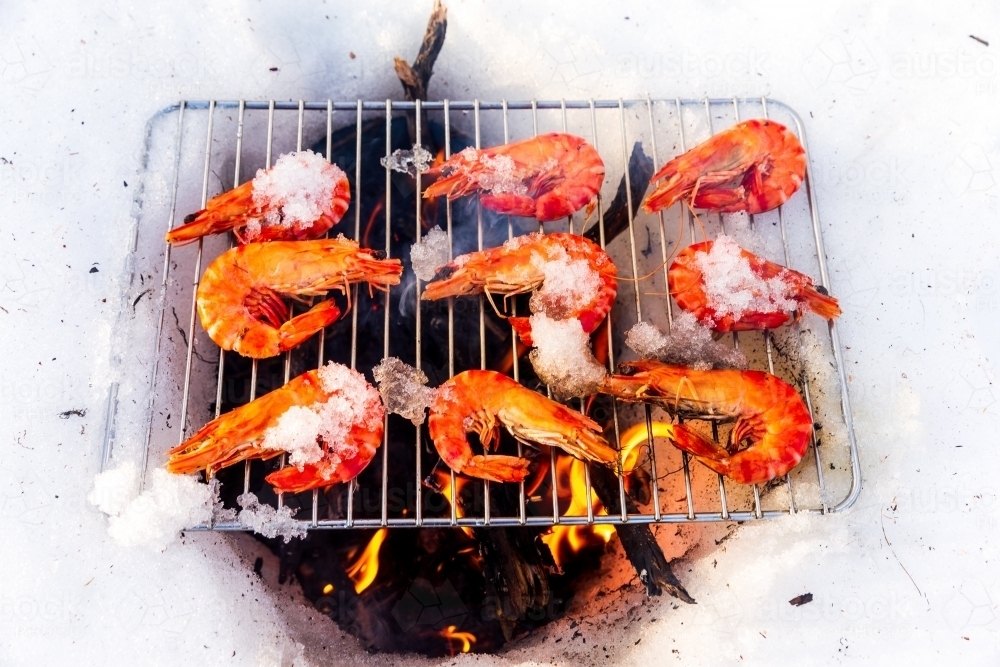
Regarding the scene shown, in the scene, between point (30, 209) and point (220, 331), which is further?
point (30, 209)

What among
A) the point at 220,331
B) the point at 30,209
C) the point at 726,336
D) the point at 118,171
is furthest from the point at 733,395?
the point at 30,209

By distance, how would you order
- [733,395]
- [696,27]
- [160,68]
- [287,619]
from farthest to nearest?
[696,27]
[160,68]
[287,619]
[733,395]

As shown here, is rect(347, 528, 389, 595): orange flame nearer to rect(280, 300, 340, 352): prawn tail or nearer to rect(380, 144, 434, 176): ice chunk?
rect(280, 300, 340, 352): prawn tail

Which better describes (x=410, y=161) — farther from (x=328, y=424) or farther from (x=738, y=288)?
(x=738, y=288)

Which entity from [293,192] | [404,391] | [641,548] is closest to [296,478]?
[404,391]

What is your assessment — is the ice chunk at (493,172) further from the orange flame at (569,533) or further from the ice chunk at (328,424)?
the orange flame at (569,533)

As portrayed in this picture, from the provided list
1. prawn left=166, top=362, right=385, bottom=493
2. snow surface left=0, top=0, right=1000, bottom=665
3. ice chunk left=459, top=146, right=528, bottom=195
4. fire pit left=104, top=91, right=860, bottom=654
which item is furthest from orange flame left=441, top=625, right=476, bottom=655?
ice chunk left=459, top=146, right=528, bottom=195

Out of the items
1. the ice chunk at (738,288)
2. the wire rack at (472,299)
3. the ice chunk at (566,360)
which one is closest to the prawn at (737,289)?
the ice chunk at (738,288)

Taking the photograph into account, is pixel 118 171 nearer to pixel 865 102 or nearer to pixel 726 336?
pixel 726 336
